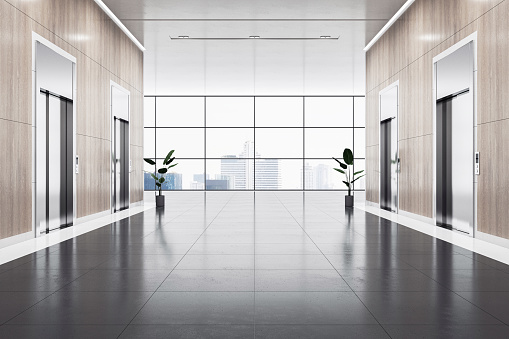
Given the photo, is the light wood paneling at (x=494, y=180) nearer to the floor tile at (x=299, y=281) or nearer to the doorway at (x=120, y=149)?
the floor tile at (x=299, y=281)

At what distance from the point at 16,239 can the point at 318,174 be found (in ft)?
68.0

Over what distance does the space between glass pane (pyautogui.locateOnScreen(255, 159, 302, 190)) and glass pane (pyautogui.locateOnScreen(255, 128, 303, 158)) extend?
393 mm

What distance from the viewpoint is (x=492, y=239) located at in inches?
306

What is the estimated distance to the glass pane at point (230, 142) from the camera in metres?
26.9

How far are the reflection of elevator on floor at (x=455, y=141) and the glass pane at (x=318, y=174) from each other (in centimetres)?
1660

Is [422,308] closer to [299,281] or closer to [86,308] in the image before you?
[299,281]

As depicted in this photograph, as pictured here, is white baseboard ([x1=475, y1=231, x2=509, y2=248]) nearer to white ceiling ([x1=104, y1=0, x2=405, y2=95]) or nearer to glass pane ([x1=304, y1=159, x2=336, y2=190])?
white ceiling ([x1=104, y1=0, x2=405, y2=95])

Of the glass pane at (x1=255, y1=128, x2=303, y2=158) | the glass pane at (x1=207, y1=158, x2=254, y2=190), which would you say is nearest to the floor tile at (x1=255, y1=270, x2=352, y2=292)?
the glass pane at (x1=255, y1=128, x2=303, y2=158)

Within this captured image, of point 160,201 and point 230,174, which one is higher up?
point 230,174

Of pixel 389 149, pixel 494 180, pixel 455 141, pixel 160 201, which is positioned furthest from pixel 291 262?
pixel 160 201

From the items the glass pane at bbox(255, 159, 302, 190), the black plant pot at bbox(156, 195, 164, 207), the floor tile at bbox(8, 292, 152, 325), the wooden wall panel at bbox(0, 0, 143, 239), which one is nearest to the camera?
the floor tile at bbox(8, 292, 152, 325)

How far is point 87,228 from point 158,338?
22.7ft

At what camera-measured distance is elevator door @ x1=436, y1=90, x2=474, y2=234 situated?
882cm

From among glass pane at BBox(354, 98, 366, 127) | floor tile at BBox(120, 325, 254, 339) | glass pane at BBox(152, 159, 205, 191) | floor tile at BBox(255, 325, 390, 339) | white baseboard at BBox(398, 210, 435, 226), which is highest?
glass pane at BBox(354, 98, 366, 127)
